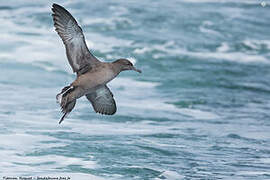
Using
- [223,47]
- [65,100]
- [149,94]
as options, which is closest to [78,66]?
[65,100]

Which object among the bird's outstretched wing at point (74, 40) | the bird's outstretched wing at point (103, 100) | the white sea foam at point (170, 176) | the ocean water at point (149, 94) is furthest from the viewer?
the ocean water at point (149, 94)

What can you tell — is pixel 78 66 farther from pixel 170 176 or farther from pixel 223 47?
pixel 223 47

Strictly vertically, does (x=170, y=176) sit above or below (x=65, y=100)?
below

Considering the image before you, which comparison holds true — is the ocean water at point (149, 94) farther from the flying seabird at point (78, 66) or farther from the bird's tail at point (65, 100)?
the flying seabird at point (78, 66)

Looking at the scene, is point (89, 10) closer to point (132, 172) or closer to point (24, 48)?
point (24, 48)

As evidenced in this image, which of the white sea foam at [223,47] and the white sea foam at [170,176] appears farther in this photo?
the white sea foam at [223,47]

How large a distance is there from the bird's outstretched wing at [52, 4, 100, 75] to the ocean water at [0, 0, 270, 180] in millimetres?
1180

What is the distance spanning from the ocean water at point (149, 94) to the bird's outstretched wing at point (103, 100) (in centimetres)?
68

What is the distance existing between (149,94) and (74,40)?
19.0 feet

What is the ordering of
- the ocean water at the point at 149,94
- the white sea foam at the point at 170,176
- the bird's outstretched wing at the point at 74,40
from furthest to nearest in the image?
the ocean water at the point at 149,94 → the white sea foam at the point at 170,176 → the bird's outstretched wing at the point at 74,40

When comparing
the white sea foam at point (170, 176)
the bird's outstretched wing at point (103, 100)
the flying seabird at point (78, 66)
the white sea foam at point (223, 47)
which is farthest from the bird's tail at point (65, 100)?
the white sea foam at point (223, 47)

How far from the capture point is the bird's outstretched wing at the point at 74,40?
22.9 feet

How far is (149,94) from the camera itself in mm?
12789

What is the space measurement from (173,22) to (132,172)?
35.7ft
